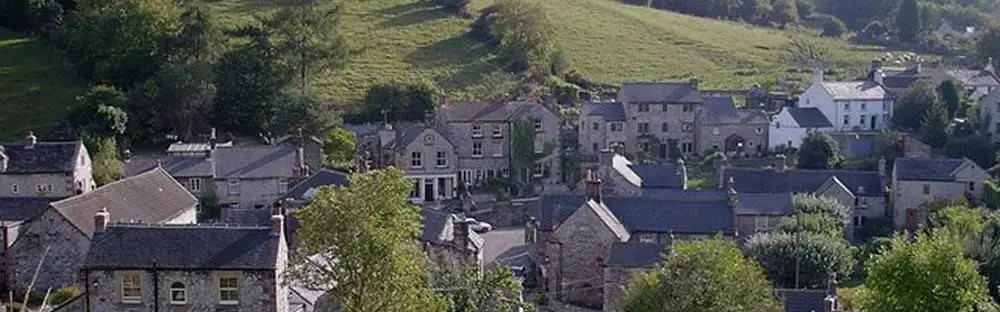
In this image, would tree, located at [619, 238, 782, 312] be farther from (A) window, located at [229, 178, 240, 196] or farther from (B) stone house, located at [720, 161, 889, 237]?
(A) window, located at [229, 178, 240, 196]

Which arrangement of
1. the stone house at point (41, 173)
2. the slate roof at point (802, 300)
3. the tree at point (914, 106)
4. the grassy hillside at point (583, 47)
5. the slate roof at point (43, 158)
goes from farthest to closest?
the grassy hillside at point (583, 47) → the tree at point (914, 106) → the slate roof at point (43, 158) → the stone house at point (41, 173) → the slate roof at point (802, 300)

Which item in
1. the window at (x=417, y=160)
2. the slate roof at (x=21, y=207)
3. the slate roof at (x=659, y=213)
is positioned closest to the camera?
the slate roof at (x=21, y=207)

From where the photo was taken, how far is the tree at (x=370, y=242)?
29.9 metres

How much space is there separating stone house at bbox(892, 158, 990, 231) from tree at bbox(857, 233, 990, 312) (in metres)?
27.3

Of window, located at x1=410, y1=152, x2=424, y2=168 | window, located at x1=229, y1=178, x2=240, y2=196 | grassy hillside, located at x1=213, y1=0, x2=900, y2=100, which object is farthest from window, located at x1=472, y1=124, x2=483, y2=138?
grassy hillside, located at x1=213, y1=0, x2=900, y2=100

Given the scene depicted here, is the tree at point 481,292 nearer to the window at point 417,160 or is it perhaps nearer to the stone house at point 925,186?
the window at point 417,160

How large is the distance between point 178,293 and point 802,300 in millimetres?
18580

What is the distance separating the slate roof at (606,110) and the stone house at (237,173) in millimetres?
19371

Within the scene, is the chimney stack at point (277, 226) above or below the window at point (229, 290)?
above

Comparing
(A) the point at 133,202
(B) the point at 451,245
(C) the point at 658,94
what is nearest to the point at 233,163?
(A) the point at 133,202

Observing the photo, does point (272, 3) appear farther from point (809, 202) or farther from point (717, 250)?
point (717, 250)

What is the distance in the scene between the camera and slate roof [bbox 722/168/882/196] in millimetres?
59353

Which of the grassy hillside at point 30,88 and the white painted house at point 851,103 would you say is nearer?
the grassy hillside at point 30,88

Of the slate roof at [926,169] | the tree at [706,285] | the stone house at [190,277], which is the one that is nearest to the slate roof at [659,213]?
the slate roof at [926,169]
